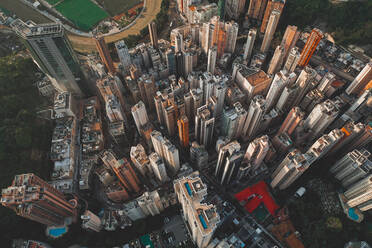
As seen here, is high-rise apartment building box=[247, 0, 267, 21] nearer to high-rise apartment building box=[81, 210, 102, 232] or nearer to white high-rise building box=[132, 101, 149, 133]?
white high-rise building box=[132, 101, 149, 133]

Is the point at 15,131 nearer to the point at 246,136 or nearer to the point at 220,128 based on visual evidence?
the point at 220,128

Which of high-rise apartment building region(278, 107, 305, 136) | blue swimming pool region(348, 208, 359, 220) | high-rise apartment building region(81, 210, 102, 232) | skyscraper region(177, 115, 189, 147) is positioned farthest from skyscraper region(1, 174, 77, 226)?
blue swimming pool region(348, 208, 359, 220)

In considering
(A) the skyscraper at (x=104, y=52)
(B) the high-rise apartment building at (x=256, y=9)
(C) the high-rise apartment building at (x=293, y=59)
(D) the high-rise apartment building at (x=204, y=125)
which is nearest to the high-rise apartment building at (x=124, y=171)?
(D) the high-rise apartment building at (x=204, y=125)

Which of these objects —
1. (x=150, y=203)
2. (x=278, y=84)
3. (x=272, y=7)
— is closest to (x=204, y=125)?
(x=150, y=203)

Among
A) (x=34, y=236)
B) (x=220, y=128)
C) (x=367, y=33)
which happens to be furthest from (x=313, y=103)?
(x=34, y=236)

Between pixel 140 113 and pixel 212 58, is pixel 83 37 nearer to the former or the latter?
pixel 140 113

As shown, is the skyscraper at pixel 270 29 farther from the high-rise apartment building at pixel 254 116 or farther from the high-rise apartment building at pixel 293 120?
the high-rise apartment building at pixel 293 120
